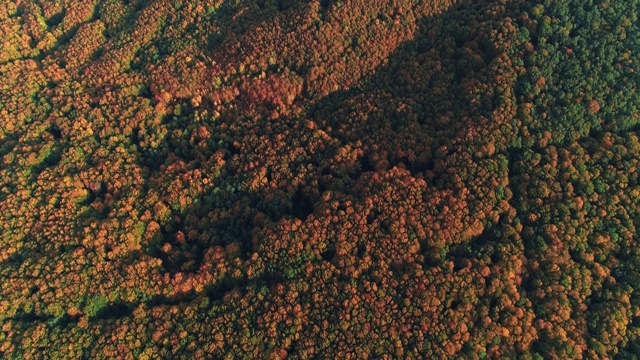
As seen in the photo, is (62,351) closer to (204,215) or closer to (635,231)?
(204,215)

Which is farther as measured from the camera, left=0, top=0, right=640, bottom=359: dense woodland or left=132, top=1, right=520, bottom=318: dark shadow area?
left=132, top=1, right=520, bottom=318: dark shadow area

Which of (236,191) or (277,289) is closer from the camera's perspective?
(277,289)

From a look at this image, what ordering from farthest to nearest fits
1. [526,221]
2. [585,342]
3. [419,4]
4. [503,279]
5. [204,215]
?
[419,4] → [204,215] → [526,221] → [503,279] → [585,342]

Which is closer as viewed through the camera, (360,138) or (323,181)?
(323,181)

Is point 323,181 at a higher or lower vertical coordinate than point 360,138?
lower

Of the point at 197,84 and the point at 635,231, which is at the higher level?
the point at 197,84

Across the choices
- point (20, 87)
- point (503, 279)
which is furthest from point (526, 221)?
point (20, 87)

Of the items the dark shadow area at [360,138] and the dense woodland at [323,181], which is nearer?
the dense woodland at [323,181]

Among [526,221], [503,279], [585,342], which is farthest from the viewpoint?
[526,221]
